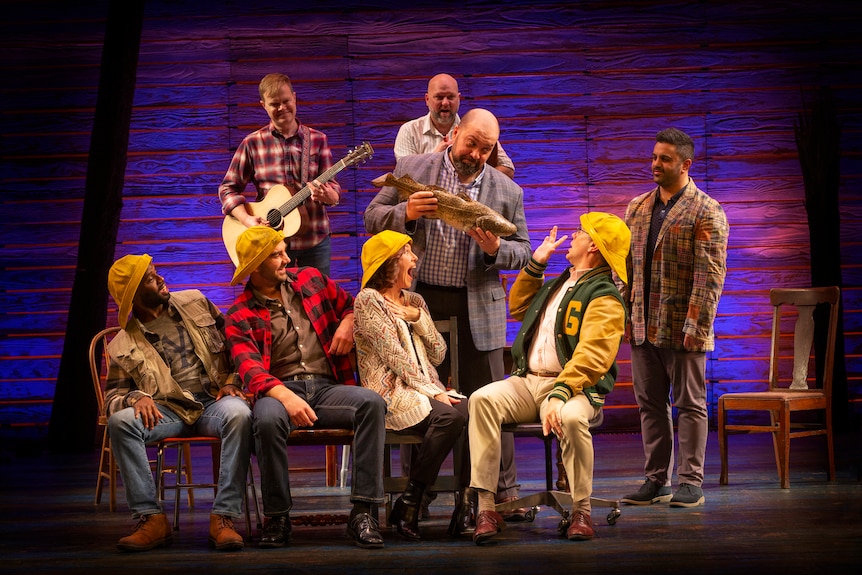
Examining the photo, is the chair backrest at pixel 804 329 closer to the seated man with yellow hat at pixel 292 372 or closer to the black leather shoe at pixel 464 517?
the black leather shoe at pixel 464 517

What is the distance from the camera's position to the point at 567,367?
411cm

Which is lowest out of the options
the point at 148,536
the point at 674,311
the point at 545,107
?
the point at 148,536

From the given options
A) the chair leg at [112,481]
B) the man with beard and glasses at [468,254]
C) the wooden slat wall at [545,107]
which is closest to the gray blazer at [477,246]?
the man with beard and glasses at [468,254]

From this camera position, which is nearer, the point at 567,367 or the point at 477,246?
the point at 567,367

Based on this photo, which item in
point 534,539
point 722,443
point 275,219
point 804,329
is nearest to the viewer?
point 534,539

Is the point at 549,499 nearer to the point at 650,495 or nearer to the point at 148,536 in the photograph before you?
the point at 650,495

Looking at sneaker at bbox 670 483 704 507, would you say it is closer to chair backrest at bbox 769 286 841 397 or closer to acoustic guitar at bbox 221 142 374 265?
chair backrest at bbox 769 286 841 397

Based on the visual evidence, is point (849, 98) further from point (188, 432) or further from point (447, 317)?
point (188, 432)

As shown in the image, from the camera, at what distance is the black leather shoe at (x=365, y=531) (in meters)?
3.87

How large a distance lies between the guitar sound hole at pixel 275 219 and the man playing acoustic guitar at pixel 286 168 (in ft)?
0.16

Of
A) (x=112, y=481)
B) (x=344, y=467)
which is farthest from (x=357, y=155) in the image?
(x=112, y=481)

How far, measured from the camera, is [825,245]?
713cm

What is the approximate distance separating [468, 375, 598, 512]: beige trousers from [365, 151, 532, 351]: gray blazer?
0.34 meters

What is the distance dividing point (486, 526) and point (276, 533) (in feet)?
2.75
